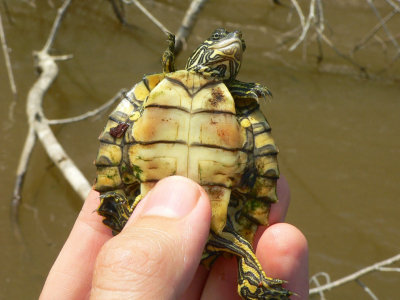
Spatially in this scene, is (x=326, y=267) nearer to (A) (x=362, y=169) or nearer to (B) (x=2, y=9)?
(A) (x=362, y=169)

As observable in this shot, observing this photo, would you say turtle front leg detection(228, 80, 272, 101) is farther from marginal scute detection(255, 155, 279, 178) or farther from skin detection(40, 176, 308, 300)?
skin detection(40, 176, 308, 300)

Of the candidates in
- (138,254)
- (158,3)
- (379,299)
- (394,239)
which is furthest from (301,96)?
(138,254)

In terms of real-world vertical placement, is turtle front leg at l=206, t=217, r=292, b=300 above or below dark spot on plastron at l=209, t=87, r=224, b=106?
below

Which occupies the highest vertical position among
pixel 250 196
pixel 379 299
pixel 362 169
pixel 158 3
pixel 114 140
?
pixel 158 3

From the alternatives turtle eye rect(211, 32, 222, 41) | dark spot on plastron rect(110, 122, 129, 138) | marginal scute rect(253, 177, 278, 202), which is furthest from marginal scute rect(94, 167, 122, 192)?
turtle eye rect(211, 32, 222, 41)

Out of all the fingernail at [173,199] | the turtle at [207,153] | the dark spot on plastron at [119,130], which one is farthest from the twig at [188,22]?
the fingernail at [173,199]
